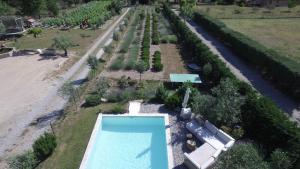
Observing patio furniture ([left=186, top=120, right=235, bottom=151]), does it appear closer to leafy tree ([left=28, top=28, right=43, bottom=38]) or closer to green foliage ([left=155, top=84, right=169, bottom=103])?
green foliage ([left=155, top=84, right=169, bottom=103])

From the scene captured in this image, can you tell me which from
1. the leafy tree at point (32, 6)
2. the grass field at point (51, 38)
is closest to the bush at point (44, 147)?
the grass field at point (51, 38)

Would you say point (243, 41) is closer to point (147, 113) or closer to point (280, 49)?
point (280, 49)

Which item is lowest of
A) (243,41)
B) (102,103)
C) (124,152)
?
(124,152)

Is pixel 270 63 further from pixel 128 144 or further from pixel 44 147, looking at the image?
pixel 44 147

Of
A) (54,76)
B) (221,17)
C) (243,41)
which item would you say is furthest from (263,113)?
(221,17)

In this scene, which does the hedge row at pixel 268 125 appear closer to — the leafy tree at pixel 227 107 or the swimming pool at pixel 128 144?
the leafy tree at pixel 227 107
